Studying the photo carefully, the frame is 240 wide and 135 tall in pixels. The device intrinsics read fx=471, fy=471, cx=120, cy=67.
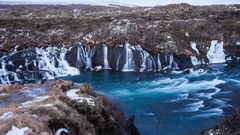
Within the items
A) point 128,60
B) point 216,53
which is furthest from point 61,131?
point 216,53

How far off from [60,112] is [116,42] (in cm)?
2922

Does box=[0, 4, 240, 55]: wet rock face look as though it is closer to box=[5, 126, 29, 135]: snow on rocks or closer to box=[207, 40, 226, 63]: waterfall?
box=[207, 40, 226, 63]: waterfall

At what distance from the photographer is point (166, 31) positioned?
1777 inches

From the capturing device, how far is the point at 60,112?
12734 millimetres

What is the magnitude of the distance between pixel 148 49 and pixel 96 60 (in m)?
4.66

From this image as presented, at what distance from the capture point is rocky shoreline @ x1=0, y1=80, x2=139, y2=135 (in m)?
11.5

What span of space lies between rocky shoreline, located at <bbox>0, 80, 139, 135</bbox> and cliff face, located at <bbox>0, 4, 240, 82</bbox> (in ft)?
67.1

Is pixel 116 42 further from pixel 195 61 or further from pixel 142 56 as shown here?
pixel 195 61

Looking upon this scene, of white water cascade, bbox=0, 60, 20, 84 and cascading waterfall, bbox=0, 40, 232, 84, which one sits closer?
white water cascade, bbox=0, 60, 20, 84

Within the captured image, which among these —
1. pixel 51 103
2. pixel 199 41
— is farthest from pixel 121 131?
pixel 199 41

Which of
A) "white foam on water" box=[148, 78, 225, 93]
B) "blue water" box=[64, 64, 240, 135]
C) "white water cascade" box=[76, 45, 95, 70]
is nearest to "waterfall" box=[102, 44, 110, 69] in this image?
"white water cascade" box=[76, 45, 95, 70]

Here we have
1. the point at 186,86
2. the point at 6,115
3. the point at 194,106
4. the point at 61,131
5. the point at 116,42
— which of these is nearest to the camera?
the point at 61,131

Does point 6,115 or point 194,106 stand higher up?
point 6,115

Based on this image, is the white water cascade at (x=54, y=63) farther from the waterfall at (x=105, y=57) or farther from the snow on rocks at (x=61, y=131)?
the snow on rocks at (x=61, y=131)
